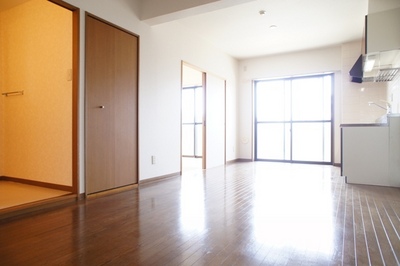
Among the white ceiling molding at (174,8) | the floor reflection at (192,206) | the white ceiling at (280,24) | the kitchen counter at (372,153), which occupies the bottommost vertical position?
the floor reflection at (192,206)

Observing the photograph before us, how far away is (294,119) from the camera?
677 cm

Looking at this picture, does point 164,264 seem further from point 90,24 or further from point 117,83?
point 90,24

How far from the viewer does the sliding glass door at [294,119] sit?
Result: 6422mm

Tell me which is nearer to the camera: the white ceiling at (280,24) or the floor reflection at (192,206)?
the floor reflection at (192,206)

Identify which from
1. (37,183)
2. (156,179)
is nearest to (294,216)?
(156,179)

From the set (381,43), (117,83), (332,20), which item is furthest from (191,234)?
(332,20)

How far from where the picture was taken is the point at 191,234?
6.24 ft

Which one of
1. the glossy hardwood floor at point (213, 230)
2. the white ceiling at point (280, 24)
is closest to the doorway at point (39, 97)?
the white ceiling at point (280, 24)

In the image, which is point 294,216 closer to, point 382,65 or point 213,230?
point 213,230

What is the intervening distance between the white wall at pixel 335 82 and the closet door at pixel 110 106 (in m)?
4.14

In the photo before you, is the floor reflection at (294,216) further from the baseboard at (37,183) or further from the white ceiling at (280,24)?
the white ceiling at (280,24)

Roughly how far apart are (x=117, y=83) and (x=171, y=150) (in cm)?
160

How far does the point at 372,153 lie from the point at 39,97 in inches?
197

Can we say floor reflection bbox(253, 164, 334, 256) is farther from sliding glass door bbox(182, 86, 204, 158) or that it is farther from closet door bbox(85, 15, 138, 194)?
sliding glass door bbox(182, 86, 204, 158)
